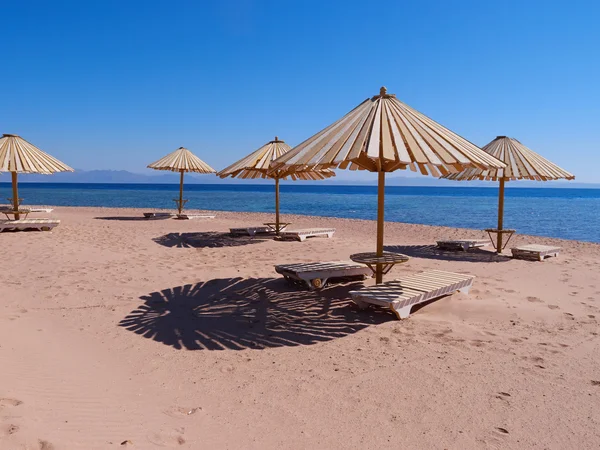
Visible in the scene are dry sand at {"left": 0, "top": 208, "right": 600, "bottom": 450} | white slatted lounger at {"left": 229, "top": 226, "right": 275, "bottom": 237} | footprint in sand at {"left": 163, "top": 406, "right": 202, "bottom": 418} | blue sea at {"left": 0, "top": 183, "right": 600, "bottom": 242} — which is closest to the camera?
dry sand at {"left": 0, "top": 208, "right": 600, "bottom": 450}

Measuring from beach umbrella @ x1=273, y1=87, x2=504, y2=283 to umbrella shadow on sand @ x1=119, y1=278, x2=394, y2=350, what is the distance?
1.02 metres

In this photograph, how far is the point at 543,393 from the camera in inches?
132

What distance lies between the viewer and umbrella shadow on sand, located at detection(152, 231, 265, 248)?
10.5 m

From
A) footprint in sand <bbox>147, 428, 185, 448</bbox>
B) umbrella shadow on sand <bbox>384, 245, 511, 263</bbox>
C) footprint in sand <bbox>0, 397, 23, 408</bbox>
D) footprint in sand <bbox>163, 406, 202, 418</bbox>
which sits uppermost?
umbrella shadow on sand <bbox>384, 245, 511, 263</bbox>

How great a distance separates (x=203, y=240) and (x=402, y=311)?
292 inches

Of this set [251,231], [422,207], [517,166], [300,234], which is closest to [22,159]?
[251,231]

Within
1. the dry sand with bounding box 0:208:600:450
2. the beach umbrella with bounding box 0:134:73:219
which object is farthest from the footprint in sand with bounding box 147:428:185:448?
the beach umbrella with bounding box 0:134:73:219

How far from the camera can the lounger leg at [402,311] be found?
4.84 meters

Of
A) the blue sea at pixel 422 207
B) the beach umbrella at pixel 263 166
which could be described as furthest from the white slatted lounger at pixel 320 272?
the blue sea at pixel 422 207

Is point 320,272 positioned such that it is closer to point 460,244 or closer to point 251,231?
point 460,244

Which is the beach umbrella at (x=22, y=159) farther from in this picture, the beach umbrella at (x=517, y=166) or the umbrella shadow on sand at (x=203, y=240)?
the beach umbrella at (x=517, y=166)

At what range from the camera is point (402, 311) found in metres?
4.95

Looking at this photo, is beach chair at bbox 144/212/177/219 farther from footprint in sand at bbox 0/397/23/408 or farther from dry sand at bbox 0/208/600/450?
footprint in sand at bbox 0/397/23/408

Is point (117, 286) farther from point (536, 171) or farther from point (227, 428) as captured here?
point (536, 171)
